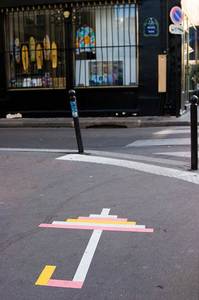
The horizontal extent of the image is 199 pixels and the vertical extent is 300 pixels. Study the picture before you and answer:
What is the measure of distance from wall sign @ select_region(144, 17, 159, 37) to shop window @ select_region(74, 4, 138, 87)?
0.50 metres

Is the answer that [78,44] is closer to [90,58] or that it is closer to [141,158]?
[90,58]

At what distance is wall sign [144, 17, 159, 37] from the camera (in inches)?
583

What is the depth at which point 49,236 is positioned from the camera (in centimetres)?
470

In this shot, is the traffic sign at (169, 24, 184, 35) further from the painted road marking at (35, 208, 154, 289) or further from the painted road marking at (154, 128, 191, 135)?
the painted road marking at (35, 208, 154, 289)

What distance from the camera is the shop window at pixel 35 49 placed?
15727 mm

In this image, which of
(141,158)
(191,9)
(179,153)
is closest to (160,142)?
(179,153)

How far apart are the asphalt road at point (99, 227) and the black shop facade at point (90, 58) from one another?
6.38 m

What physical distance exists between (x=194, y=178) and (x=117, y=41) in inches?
377

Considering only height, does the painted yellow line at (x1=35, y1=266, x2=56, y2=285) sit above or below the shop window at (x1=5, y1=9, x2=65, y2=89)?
below

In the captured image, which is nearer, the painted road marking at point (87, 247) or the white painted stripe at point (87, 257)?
the painted road marking at point (87, 247)

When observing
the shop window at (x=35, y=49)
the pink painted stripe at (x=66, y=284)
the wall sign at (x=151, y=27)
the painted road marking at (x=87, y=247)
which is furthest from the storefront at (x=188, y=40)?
the pink painted stripe at (x=66, y=284)

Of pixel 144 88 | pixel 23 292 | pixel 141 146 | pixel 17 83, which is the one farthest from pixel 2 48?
pixel 23 292

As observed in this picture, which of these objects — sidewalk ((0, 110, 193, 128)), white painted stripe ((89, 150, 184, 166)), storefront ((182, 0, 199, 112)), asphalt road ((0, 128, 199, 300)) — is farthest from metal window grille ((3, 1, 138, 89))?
asphalt road ((0, 128, 199, 300))

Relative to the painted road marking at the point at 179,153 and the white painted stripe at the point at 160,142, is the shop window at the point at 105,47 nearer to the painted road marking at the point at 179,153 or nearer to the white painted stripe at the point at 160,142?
the white painted stripe at the point at 160,142
